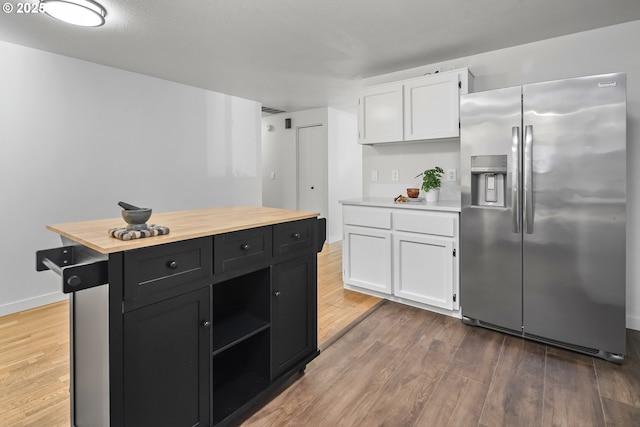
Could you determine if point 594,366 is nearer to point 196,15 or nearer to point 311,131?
point 196,15

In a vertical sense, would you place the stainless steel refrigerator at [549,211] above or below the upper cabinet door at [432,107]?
below

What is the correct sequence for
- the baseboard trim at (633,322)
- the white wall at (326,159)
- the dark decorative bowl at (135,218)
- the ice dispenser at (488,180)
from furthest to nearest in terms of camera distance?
the white wall at (326,159) → the baseboard trim at (633,322) → the ice dispenser at (488,180) → the dark decorative bowl at (135,218)

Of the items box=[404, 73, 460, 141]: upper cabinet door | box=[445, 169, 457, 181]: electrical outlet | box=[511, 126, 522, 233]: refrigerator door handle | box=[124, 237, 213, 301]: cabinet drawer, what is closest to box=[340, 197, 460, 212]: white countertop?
box=[445, 169, 457, 181]: electrical outlet

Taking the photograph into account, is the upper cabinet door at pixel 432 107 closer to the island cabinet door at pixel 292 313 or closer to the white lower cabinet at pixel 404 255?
the white lower cabinet at pixel 404 255

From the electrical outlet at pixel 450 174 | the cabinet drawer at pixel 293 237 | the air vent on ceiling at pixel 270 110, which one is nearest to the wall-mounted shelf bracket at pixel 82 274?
the cabinet drawer at pixel 293 237

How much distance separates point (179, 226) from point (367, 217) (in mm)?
2068

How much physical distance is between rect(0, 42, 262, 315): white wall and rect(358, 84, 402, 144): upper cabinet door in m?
2.17

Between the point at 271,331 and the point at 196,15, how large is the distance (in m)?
2.21

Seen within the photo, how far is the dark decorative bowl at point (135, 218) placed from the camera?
1.31 meters

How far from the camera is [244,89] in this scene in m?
4.44

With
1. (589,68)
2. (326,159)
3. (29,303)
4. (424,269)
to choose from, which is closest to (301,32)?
(424,269)

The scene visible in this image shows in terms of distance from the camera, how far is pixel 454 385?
1.95 meters

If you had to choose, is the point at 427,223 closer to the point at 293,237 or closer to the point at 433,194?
the point at 433,194

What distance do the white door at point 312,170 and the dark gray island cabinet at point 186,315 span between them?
12.4 feet
